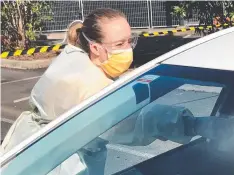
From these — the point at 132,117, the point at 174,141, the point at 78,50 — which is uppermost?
the point at 78,50

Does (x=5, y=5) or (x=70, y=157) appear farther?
(x=5, y=5)

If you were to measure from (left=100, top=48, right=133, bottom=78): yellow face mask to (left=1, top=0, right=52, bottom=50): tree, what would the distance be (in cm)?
1161

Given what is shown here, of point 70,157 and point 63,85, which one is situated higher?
point 63,85

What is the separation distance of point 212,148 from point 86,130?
492 mm

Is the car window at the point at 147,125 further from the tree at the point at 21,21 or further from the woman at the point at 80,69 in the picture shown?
the tree at the point at 21,21

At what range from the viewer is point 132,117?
1916 millimetres

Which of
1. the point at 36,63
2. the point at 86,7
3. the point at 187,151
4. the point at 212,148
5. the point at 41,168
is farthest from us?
the point at 86,7

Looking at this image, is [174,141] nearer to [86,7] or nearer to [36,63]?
[36,63]

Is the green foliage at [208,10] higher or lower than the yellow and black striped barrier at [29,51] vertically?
higher

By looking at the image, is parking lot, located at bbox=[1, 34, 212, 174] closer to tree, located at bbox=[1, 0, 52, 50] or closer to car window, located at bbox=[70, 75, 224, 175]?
car window, located at bbox=[70, 75, 224, 175]

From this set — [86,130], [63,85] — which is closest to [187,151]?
[86,130]

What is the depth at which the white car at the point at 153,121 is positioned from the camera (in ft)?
5.97

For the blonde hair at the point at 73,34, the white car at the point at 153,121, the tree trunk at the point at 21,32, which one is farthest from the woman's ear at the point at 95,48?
the tree trunk at the point at 21,32

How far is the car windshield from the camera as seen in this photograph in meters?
1.91
